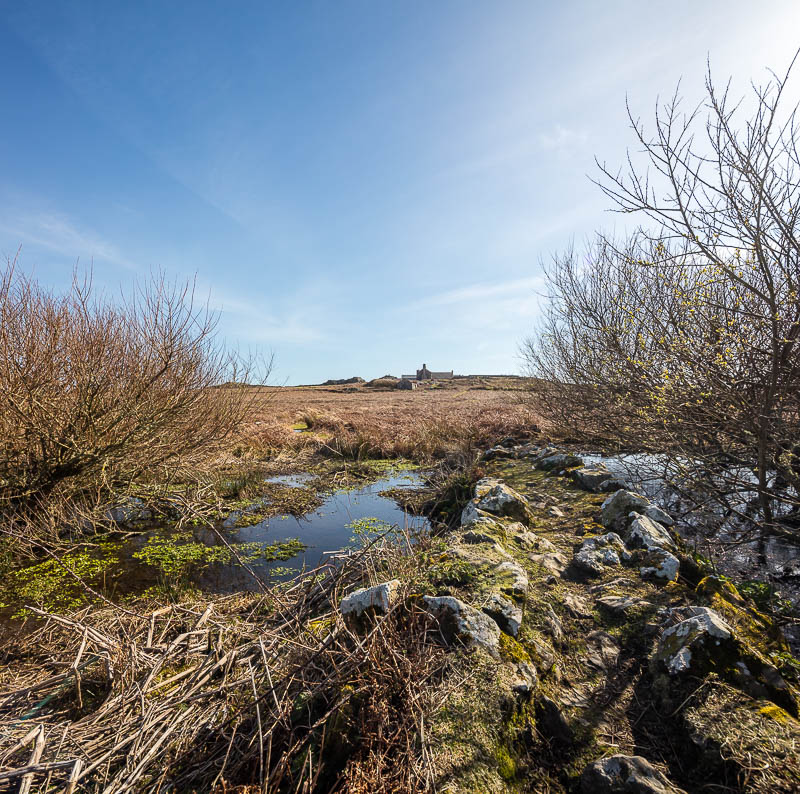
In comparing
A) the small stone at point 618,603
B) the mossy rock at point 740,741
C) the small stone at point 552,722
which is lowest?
the small stone at point 552,722

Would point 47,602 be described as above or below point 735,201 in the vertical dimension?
below

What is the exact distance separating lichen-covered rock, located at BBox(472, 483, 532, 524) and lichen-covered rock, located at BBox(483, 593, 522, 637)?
2.53m

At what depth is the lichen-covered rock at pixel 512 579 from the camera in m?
2.94

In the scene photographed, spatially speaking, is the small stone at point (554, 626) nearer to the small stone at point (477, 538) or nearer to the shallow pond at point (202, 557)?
the small stone at point (477, 538)

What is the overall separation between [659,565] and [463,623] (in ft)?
7.68

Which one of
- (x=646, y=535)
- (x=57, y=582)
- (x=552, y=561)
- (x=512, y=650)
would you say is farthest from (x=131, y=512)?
(x=646, y=535)

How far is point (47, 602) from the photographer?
14.6 feet

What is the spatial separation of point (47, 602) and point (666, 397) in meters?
7.35

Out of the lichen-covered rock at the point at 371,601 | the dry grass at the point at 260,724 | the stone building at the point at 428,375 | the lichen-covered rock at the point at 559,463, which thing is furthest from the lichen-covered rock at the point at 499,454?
the stone building at the point at 428,375

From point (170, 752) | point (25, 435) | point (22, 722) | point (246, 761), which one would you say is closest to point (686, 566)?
point (246, 761)

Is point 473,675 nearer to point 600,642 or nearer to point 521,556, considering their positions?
point 600,642

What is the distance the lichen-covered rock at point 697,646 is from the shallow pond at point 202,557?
2.00 m

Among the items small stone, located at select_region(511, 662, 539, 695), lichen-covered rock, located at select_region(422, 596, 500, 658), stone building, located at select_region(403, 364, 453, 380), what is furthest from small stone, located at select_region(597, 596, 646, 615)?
stone building, located at select_region(403, 364, 453, 380)

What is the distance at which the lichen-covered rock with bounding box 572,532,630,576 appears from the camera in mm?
3762
